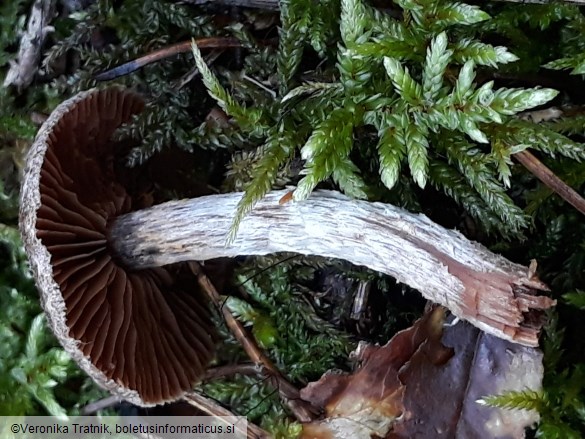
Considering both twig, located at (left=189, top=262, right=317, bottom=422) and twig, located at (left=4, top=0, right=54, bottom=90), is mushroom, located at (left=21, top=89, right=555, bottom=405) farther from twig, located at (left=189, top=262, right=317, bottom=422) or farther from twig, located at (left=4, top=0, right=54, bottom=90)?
twig, located at (left=4, top=0, right=54, bottom=90)

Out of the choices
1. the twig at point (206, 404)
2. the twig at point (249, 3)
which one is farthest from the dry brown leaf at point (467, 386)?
the twig at point (249, 3)

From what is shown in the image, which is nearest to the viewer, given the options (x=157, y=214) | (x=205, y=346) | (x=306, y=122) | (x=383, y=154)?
(x=383, y=154)

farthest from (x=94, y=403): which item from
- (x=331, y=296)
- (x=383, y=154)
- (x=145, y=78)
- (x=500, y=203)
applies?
(x=500, y=203)

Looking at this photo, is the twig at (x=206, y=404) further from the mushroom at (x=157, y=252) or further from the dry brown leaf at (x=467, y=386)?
the dry brown leaf at (x=467, y=386)

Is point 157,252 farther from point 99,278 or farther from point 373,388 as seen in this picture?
point 373,388

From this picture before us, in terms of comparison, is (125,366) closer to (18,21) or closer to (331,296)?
(331,296)

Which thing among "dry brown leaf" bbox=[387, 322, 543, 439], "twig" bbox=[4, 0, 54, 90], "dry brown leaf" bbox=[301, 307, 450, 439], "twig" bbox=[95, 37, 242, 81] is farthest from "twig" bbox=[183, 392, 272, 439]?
"twig" bbox=[4, 0, 54, 90]
